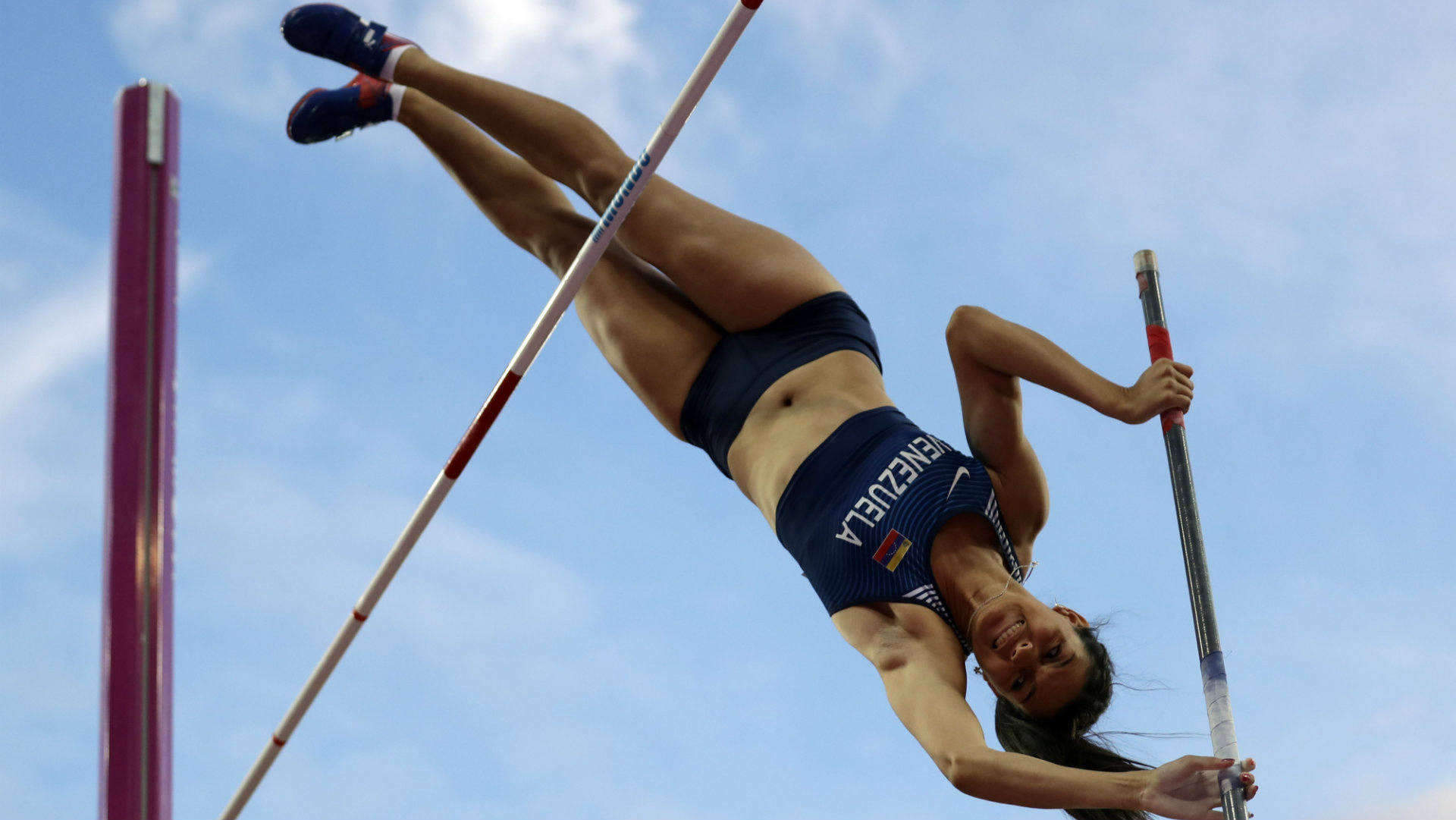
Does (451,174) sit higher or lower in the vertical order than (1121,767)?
higher

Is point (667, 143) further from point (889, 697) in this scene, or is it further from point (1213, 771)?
point (1213, 771)

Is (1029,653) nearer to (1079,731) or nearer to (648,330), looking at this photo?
(1079,731)

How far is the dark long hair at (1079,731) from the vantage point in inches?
137

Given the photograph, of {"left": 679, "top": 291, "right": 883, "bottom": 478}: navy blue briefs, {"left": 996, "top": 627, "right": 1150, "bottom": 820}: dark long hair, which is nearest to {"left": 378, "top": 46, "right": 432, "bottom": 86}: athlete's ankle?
{"left": 679, "top": 291, "right": 883, "bottom": 478}: navy blue briefs

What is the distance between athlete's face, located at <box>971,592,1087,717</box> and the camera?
3307mm

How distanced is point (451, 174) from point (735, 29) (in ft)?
4.68

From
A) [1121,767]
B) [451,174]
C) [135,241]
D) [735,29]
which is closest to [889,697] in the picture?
[1121,767]

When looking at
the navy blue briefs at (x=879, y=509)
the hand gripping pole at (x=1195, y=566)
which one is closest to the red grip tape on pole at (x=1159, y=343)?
the hand gripping pole at (x=1195, y=566)

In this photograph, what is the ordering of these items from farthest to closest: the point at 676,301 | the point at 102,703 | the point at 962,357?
the point at 676,301, the point at 962,357, the point at 102,703

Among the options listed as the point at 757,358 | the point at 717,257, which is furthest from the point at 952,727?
the point at 717,257

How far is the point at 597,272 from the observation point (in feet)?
12.4

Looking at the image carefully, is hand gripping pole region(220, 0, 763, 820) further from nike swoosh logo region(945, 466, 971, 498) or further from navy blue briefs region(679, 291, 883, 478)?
nike swoosh logo region(945, 466, 971, 498)

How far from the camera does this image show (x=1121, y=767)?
11.6 ft

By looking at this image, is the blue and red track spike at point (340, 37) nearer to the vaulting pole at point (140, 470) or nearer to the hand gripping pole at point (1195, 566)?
the vaulting pole at point (140, 470)
